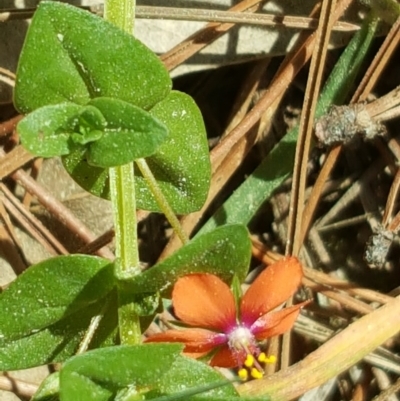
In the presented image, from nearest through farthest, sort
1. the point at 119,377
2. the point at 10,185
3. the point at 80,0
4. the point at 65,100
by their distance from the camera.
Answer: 1. the point at 119,377
2. the point at 65,100
3. the point at 80,0
4. the point at 10,185

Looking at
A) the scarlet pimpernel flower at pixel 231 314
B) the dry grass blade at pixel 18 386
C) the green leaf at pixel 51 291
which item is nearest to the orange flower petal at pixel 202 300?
the scarlet pimpernel flower at pixel 231 314

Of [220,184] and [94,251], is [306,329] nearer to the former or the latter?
[220,184]

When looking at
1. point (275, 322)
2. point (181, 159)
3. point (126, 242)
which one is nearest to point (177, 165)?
point (181, 159)

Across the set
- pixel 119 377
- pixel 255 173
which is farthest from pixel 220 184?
pixel 119 377

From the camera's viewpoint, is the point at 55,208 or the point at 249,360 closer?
the point at 249,360

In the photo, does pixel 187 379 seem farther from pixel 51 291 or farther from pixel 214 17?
pixel 214 17

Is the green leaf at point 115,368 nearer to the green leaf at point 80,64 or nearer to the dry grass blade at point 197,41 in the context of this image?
the green leaf at point 80,64
